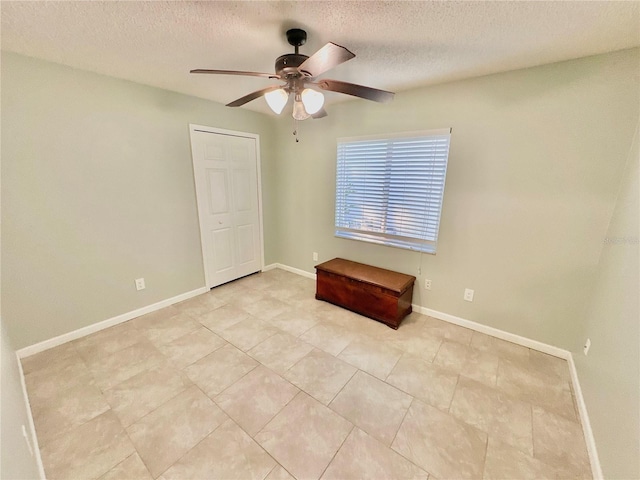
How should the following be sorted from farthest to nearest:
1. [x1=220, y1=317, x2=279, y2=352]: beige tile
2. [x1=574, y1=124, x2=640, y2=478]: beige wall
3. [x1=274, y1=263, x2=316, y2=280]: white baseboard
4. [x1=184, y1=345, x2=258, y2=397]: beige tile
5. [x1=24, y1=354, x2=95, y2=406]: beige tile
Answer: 1. [x1=274, y1=263, x2=316, y2=280]: white baseboard
2. [x1=220, y1=317, x2=279, y2=352]: beige tile
3. [x1=184, y1=345, x2=258, y2=397]: beige tile
4. [x1=24, y1=354, x2=95, y2=406]: beige tile
5. [x1=574, y1=124, x2=640, y2=478]: beige wall

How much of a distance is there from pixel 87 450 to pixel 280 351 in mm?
1250

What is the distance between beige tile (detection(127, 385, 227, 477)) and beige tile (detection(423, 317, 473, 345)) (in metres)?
1.96

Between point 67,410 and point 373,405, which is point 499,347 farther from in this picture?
point 67,410

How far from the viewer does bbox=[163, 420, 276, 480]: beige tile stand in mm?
1278

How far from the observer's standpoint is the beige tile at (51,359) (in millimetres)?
1978

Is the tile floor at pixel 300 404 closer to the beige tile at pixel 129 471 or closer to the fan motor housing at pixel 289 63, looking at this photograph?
the beige tile at pixel 129 471

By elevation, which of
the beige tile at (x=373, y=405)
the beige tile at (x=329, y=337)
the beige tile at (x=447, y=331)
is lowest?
the beige tile at (x=373, y=405)

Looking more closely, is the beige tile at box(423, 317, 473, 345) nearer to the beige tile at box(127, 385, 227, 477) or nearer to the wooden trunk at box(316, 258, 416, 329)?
the wooden trunk at box(316, 258, 416, 329)

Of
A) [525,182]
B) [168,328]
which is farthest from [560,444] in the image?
[168,328]

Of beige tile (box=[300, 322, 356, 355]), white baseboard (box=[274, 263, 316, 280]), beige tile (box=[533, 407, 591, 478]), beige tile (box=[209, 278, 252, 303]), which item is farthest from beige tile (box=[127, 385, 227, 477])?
white baseboard (box=[274, 263, 316, 280])

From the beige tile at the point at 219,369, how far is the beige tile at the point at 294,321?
492mm

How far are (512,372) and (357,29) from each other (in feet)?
8.84

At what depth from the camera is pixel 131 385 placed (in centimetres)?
182

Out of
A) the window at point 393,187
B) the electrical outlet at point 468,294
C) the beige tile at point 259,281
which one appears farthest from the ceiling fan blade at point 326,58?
the beige tile at point 259,281
